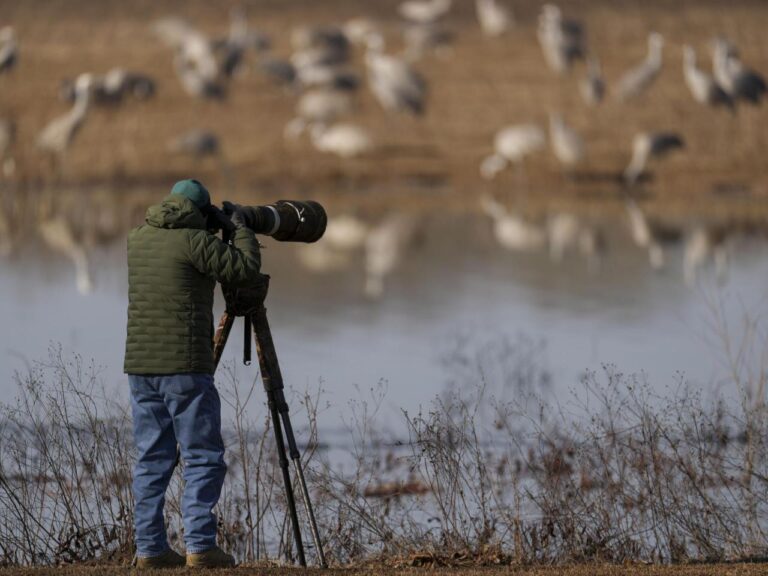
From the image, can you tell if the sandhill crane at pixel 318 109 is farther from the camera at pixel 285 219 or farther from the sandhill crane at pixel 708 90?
the camera at pixel 285 219

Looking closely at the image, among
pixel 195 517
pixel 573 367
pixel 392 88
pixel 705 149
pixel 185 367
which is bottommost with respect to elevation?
pixel 195 517

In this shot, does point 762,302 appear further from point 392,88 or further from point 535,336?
point 392,88

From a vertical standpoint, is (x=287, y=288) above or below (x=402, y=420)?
above

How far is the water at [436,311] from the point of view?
39.1 ft

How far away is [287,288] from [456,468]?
9.76 metres

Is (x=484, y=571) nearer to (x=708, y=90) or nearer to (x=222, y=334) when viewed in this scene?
(x=222, y=334)

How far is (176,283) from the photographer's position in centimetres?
552

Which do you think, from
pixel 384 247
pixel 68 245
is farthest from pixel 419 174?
pixel 68 245

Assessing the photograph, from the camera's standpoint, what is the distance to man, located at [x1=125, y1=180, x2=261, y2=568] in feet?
18.1

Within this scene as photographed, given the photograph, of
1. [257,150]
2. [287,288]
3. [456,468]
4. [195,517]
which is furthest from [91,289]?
[257,150]

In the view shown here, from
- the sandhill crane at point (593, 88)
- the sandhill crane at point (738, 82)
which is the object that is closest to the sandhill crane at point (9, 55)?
the sandhill crane at point (593, 88)

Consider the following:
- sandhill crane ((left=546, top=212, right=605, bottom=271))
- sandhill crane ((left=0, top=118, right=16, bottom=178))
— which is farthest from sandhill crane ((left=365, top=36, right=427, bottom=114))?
sandhill crane ((left=546, top=212, right=605, bottom=271))

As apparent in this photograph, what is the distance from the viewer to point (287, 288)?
54.6 ft

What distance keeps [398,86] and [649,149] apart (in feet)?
19.4
